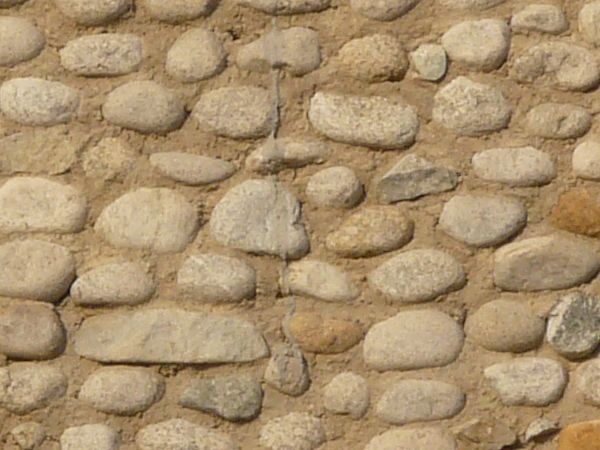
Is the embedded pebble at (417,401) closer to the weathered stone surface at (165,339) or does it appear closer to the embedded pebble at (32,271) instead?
the weathered stone surface at (165,339)

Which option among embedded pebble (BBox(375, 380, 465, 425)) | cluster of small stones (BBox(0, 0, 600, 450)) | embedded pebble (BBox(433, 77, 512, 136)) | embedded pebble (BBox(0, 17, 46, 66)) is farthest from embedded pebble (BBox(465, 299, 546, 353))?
embedded pebble (BBox(0, 17, 46, 66))

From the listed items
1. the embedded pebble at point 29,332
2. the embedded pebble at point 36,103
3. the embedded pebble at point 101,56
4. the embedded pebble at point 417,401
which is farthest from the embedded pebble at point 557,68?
the embedded pebble at point 29,332

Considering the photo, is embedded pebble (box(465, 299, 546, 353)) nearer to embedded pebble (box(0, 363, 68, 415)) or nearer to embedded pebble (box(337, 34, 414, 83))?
embedded pebble (box(337, 34, 414, 83))

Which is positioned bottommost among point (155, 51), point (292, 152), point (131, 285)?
point (131, 285)

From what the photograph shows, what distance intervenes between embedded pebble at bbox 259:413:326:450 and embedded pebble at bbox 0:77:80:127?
721 mm

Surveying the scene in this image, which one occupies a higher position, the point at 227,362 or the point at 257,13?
the point at 257,13

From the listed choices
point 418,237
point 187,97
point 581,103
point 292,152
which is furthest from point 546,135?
point 187,97

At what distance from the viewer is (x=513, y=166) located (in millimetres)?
2830

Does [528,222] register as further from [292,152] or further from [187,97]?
[187,97]

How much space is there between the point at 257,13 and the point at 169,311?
61 centimetres

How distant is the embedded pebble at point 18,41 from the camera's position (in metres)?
2.82

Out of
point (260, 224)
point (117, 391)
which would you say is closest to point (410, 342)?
point (260, 224)

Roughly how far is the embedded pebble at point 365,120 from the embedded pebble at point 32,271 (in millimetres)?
570

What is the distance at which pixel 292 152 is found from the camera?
9.25 feet
